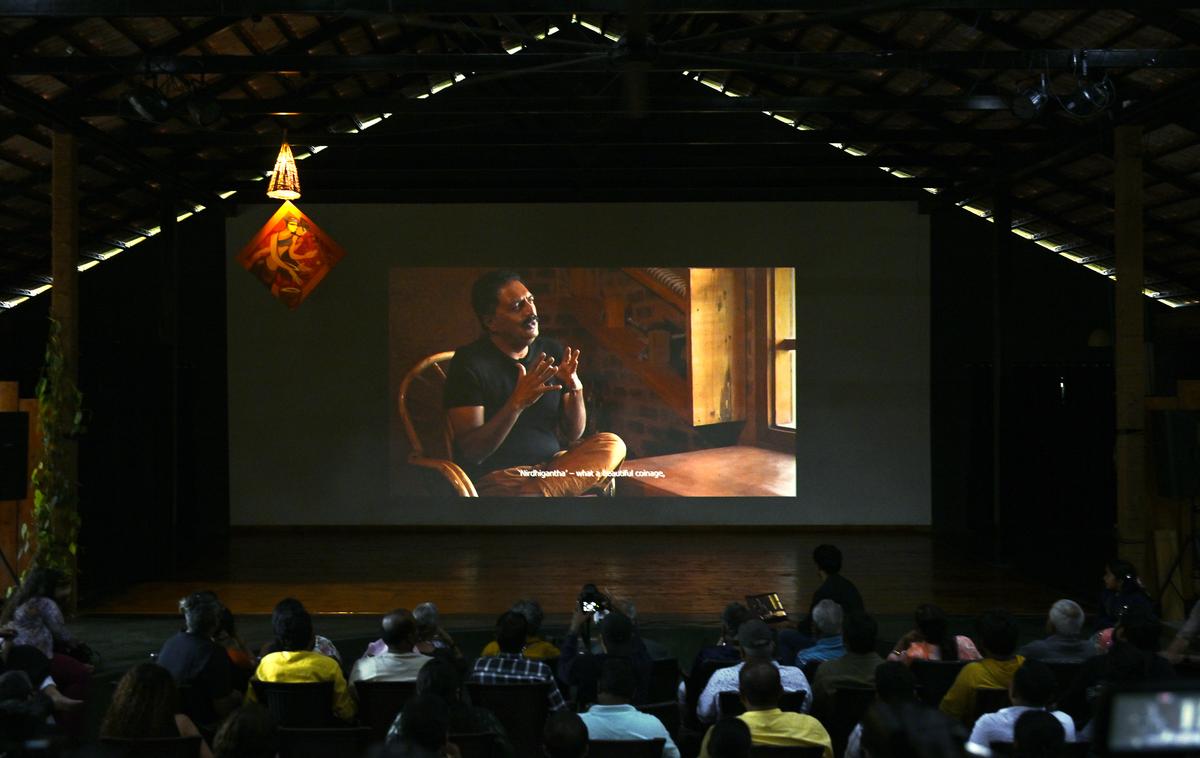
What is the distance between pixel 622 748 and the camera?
10.9ft

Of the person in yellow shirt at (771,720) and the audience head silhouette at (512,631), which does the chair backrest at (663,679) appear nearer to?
the audience head silhouette at (512,631)

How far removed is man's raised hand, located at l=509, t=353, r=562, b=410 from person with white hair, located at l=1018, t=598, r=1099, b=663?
8736 millimetres

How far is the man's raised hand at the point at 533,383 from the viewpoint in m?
13.1

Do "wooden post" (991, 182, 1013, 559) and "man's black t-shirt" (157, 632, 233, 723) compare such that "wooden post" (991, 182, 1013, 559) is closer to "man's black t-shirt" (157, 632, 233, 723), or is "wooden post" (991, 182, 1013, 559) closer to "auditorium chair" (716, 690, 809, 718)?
"auditorium chair" (716, 690, 809, 718)

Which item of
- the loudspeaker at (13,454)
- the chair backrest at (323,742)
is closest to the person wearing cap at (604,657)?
the chair backrest at (323,742)

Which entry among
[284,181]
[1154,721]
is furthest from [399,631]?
[1154,721]

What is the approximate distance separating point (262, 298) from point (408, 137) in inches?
102

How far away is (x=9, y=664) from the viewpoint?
4371mm

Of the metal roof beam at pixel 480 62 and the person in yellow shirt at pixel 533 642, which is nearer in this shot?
the person in yellow shirt at pixel 533 642

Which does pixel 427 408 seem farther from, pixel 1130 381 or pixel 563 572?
pixel 1130 381

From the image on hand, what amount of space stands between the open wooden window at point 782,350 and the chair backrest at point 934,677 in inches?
346

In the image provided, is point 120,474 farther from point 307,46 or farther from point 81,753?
point 81,753

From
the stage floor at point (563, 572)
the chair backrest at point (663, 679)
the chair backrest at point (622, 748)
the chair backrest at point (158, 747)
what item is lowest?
the stage floor at point (563, 572)

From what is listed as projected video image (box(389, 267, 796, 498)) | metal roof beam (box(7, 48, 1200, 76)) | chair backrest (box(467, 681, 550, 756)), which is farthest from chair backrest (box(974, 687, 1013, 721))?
projected video image (box(389, 267, 796, 498))
